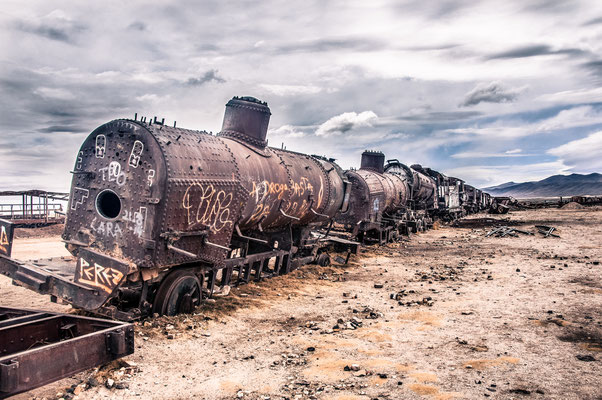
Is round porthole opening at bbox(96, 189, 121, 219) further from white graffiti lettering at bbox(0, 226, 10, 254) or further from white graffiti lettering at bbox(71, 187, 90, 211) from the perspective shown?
white graffiti lettering at bbox(0, 226, 10, 254)

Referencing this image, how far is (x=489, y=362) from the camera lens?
607 centimetres

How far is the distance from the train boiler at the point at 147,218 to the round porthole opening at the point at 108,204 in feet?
0.06

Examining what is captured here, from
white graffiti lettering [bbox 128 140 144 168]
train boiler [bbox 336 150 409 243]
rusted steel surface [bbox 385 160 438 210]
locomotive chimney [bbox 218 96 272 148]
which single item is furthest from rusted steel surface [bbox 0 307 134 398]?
rusted steel surface [bbox 385 160 438 210]

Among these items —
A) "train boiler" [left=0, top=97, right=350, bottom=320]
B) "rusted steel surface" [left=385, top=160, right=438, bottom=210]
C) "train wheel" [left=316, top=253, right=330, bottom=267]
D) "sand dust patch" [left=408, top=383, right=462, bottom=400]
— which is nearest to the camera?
"sand dust patch" [left=408, top=383, right=462, bottom=400]

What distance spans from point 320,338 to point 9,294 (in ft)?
23.5

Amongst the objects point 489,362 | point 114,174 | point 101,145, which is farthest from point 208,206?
point 489,362

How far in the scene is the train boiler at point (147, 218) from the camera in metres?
6.72

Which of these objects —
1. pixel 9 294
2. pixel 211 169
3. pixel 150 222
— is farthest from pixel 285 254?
pixel 9 294

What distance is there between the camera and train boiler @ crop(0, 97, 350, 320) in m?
6.72

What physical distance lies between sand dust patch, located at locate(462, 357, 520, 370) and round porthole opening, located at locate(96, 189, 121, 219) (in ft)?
20.4

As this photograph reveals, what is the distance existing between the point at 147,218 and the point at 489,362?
224 inches

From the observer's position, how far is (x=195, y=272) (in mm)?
8344

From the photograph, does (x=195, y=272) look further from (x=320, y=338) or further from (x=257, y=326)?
(x=320, y=338)

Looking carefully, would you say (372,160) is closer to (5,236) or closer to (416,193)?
(416,193)
